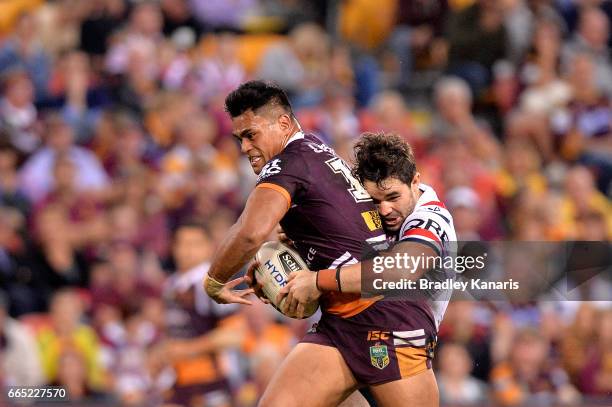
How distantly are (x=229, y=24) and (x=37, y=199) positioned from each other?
3.79 meters

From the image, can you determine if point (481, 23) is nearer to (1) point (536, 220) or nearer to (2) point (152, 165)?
(1) point (536, 220)

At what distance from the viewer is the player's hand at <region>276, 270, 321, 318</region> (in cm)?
554

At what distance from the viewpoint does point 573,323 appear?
9945mm

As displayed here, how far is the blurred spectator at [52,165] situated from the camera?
11.3 m

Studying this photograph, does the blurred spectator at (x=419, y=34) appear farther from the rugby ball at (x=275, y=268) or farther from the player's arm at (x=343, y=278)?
the player's arm at (x=343, y=278)

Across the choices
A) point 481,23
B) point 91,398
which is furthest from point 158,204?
point 481,23

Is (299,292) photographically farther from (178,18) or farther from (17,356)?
(178,18)

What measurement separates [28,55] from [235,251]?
7.76 metres

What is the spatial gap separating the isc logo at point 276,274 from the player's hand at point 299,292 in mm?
104

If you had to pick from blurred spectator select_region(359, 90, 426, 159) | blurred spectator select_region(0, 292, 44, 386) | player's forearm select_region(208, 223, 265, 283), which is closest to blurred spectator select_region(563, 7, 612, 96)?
blurred spectator select_region(359, 90, 426, 159)

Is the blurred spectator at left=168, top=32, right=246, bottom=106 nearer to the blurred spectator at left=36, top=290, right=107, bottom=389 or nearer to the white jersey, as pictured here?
the blurred spectator at left=36, top=290, right=107, bottom=389

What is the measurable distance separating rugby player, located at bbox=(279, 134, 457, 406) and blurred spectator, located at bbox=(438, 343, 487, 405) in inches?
147

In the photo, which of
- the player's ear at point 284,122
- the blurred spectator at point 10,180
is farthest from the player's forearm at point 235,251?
the blurred spectator at point 10,180

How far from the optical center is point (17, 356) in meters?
9.80
